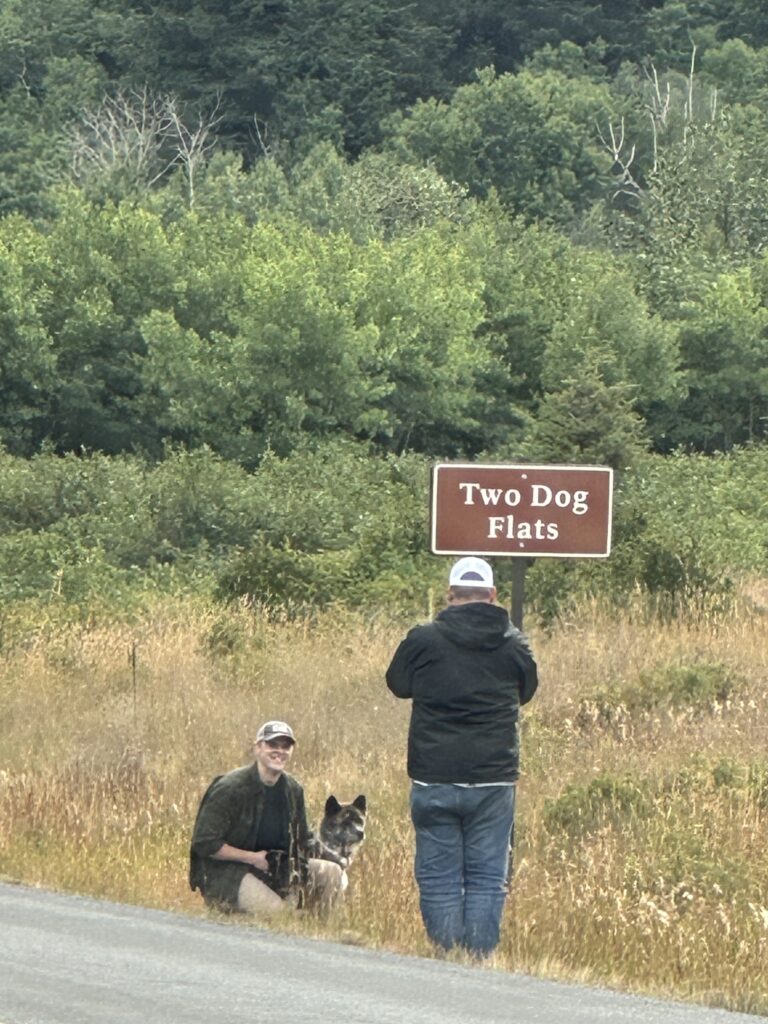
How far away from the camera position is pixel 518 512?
1186 cm

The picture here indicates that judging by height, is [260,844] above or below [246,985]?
above

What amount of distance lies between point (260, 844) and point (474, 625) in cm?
173

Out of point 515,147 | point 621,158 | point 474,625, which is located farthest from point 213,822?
point 621,158

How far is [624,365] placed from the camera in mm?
51312

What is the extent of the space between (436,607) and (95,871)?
43.8ft

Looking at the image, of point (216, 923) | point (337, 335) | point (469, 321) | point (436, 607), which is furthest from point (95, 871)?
point (469, 321)

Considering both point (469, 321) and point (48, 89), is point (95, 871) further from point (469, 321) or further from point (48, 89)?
point (48, 89)

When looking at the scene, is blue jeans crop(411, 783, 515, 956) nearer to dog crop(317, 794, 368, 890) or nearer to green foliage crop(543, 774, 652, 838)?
dog crop(317, 794, 368, 890)

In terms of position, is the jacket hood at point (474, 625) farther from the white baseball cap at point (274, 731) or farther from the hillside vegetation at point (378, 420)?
the hillside vegetation at point (378, 420)

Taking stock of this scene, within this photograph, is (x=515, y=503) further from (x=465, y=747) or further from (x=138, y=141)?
(x=138, y=141)

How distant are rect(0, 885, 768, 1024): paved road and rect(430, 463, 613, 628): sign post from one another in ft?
7.94

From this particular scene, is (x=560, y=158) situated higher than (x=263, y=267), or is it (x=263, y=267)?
(x=560, y=158)

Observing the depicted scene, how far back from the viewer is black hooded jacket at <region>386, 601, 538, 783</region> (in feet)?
33.3

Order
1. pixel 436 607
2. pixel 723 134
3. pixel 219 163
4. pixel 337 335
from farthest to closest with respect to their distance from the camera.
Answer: pixel 219 163, pixel 723 134, pixel 337 335, pixel 436 607
